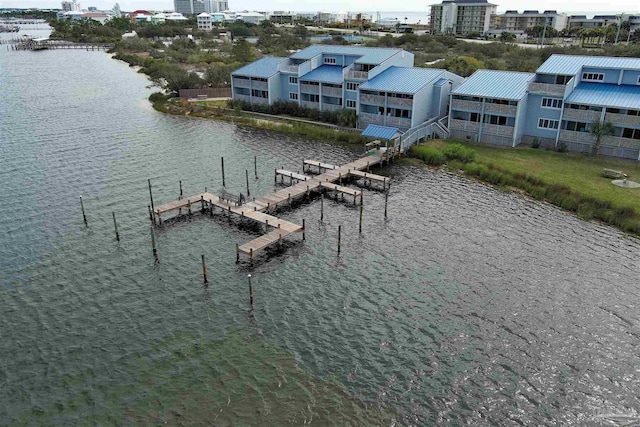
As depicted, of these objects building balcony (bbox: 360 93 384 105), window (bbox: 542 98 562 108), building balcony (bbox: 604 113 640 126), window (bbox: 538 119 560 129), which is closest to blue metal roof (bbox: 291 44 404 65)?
building balcony (bbox: 360 93 384 105)

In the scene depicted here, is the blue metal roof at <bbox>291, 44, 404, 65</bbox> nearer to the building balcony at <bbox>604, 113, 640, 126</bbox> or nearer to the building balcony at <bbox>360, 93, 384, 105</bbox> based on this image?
the building balcony at <bbox>360, 93, 384, 105</bbox>

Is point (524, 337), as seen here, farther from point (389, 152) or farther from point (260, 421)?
point (389, 152)

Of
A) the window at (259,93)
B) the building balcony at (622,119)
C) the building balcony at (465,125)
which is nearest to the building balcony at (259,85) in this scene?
the window at (259,93)

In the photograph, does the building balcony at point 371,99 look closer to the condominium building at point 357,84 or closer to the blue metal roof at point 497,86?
the condominium building at point 357,84

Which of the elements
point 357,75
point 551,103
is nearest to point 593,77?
point 551,103

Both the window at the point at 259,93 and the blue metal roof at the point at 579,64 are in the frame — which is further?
the window at the point at 259,93

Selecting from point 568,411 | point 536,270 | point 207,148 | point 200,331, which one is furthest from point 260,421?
point 207,148

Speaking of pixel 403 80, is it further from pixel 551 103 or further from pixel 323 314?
pixel 323 314
